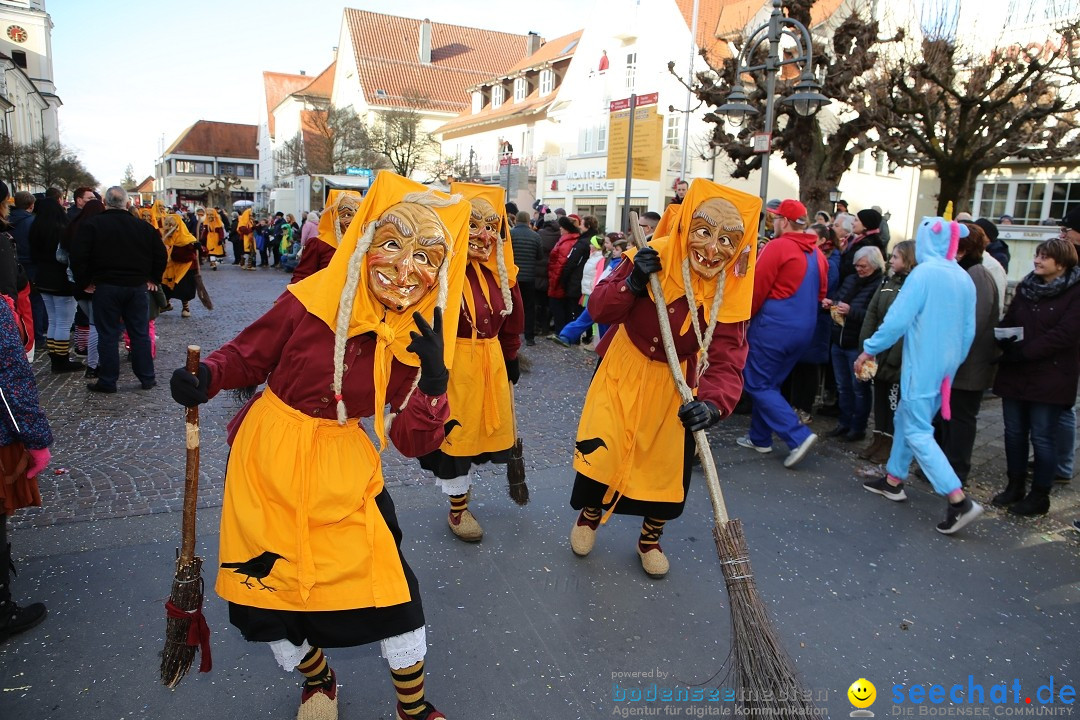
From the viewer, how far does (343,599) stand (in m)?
2.39

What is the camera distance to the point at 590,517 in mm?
4176

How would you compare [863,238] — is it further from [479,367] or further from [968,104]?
[968,104]

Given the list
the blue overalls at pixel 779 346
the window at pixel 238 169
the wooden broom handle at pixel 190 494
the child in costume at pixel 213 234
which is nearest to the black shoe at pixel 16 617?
the wooden broom handle at pixel 190 494

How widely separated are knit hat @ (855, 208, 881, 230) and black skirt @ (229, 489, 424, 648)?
19.9ft

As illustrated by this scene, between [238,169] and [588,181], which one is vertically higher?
[238,169]

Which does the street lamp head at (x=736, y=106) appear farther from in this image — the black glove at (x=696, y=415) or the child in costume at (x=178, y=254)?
the child in costume at (x=178, y=254)

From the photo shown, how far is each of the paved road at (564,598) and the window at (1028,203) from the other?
890 inches

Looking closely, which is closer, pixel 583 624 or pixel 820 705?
pixel 820 705

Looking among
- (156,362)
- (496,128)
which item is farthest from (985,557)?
(496,128)

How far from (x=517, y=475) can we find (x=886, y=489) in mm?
2791

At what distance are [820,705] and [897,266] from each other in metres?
3.94

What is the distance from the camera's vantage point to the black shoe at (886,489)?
524cm

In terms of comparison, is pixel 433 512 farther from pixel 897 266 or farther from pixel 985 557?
pixel 897 266

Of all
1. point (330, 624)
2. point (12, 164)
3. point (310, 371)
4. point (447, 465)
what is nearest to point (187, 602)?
point (330, 624)
